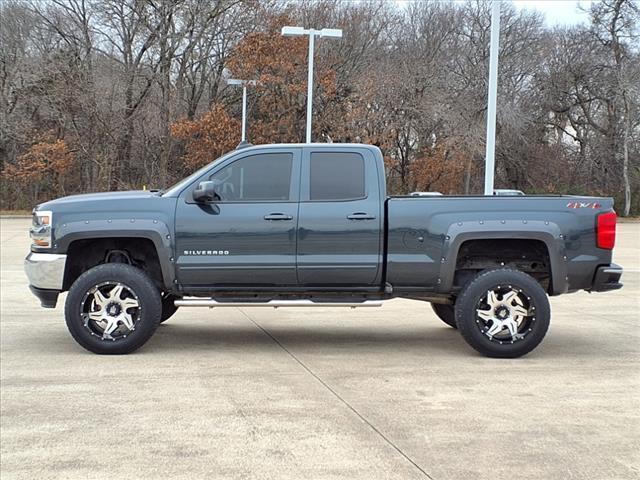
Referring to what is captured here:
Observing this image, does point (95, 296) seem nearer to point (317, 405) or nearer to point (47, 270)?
point (47, 270)

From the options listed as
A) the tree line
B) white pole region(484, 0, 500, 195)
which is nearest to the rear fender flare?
white pole region(484, 0, 500, 195)

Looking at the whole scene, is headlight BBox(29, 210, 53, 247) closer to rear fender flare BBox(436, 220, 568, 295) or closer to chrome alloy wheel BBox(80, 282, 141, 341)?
chrome alloy wheel BBox(80, 282, 141, 341)

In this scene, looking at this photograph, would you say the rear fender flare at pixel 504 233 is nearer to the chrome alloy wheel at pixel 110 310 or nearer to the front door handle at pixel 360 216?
the front door handle at pixel 360 216

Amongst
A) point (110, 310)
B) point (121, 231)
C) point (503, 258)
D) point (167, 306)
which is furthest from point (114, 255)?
point (503, 258)

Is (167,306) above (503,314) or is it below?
below

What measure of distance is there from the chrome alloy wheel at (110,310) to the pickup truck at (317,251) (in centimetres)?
1

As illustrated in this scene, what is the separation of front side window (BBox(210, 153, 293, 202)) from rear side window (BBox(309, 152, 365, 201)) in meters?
0.27

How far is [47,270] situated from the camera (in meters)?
7.04

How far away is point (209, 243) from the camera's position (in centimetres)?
702

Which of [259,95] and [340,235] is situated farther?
[259,95]

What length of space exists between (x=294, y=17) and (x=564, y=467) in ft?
119

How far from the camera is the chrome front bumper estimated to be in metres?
7.03

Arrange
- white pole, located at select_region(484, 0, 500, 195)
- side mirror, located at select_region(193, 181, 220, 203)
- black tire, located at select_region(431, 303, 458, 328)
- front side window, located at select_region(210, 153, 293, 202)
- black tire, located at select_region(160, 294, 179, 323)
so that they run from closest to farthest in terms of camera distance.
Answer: side mirror, located at select_region(193, 181, 220, 203), front side window, located at select_region(210, 153, 293, 202), black tire, located at select_region(160, 294, 179, 323), black tire, located at select_region(431, 303, 458, 328), white pole, located at select_region(484, 0, 500, 195)

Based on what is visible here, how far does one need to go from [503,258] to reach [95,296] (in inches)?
164
